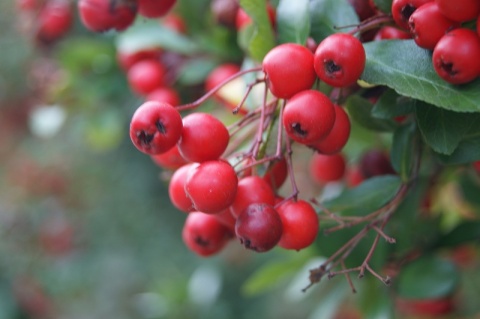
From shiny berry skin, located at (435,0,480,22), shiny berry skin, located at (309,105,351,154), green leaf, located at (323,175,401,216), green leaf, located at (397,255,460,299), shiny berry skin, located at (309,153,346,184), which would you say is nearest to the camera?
shiny berry skin, located at (435,0,480,22)

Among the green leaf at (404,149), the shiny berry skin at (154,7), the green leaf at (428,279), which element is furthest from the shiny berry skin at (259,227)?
the green leaf at (428,279)

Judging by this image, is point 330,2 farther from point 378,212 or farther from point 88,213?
point 88,213

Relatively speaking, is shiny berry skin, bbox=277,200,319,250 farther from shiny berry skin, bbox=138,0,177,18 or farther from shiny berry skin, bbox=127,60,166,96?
shiny berry skin, bbox=127,60,166,96

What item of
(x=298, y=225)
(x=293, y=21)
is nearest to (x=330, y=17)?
(x=293, y=21)

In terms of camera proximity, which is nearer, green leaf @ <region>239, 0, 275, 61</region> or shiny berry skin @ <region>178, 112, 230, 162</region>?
shiny berry skin @ <region>178, 112, 230, 162</region>

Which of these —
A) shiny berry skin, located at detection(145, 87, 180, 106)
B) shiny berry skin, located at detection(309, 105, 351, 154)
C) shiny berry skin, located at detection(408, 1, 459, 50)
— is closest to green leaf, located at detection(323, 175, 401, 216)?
shiny berry skin, located at detection(309, 105, 351, 154)

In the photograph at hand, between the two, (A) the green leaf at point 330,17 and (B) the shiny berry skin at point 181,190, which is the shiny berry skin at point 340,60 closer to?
(A) the green leaf at point 330,17
